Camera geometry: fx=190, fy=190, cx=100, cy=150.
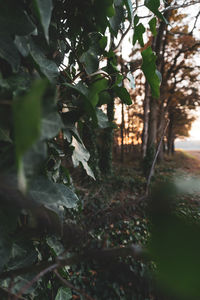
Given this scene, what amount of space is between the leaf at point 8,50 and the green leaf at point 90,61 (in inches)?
11.0

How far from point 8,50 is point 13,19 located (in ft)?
0.19

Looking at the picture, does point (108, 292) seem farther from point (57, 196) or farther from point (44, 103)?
point (44, 103)

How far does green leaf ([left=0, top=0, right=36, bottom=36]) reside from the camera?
1.24ft

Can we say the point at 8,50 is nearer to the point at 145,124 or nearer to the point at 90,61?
the point at 90,61

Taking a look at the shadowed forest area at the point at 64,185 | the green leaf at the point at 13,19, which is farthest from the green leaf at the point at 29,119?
the green leaf at the point at 13,19

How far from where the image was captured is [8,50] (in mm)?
399

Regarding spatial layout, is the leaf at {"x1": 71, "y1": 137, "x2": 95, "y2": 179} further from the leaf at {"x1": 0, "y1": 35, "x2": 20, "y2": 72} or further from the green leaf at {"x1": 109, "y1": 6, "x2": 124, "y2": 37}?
the green leaf at {"x1": 109, "y1": 6, "x2": 124, "y2": 37}

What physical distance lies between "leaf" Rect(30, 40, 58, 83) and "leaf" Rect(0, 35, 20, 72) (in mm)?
65

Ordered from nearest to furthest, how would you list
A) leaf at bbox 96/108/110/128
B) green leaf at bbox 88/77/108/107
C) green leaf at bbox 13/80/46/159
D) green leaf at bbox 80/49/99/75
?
1. green leaf at bbox 13/80/46/159
2. green leaf at bbox 88/77/108/107
3. leaf at bbox 96/108/110/128
4. green leaf at bbox 80/49/99/75

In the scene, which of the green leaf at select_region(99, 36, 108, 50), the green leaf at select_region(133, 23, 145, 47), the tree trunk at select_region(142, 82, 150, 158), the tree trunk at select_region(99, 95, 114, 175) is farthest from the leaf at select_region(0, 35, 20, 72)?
the tree trunk at select_region(99, 95, 114, 175)

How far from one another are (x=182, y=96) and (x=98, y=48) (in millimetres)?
15642

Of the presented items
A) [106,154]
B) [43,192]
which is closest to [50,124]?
[43,192]

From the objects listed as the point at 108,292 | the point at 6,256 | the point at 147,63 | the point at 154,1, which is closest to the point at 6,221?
the point at 6,256

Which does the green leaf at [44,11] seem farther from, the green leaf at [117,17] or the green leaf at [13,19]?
the green leaf at [117,17]
